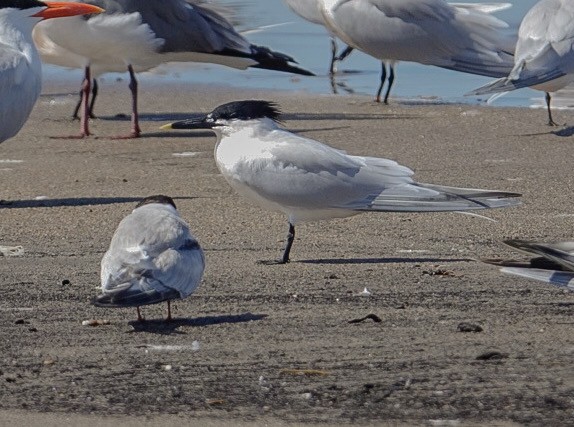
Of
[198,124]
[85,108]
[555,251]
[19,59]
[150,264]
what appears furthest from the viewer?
[85,108]

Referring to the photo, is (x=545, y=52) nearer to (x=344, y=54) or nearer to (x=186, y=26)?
(x=186, y=26)

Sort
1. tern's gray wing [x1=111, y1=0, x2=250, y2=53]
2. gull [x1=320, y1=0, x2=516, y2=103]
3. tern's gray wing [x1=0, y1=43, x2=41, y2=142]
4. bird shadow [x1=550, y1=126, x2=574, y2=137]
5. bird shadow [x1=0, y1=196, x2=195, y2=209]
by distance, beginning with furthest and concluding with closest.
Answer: gull [x1=320, y1=0, x2=516, y2=103] → tern's gray wing [x1=111, y1=0, x2=250, y2=53] → bird shadow [x1=550, y1=126, x2=574, y2=137] → tern's gray wing [x1=0, y1=43, x2=41, y2=142] → bird shadow [x1=0, y1=196, x2=195, y2=209]

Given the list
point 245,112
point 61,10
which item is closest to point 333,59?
point 61,10

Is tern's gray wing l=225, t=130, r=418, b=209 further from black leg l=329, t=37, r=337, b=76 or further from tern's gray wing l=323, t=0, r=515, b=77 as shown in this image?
black leg l=329, t=37, r=337, b=76

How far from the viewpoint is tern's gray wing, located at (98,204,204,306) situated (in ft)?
15.9

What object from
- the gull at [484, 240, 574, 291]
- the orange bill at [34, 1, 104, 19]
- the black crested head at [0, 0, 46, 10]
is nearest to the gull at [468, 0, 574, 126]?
the orange bill at [34, 1, 104, 19]

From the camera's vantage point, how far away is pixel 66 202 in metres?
8.09

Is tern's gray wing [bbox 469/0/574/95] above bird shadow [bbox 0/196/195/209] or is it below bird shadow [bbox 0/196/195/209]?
above

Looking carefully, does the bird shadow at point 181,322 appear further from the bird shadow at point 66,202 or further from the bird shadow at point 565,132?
the bird shadow at point 565,132

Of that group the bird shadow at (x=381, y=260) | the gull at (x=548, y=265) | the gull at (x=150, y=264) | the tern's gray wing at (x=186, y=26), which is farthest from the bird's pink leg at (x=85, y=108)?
the gull at (x=548, y=265)

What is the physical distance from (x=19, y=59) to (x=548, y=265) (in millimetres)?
4637

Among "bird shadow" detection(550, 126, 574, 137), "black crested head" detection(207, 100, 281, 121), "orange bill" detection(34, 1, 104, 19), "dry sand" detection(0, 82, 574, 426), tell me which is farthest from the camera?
"bird shadow" detection(550, 126, 574, 137)

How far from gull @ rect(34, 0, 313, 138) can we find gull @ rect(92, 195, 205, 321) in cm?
562

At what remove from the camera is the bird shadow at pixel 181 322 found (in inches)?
198
